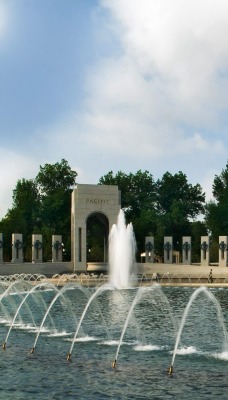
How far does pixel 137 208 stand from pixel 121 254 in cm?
3682

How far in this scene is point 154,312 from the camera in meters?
29.9

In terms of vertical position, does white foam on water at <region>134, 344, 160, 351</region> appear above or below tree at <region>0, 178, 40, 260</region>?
below

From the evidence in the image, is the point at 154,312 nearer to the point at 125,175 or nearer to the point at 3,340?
the point at 3,340

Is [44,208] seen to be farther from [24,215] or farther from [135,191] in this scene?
[135,191]

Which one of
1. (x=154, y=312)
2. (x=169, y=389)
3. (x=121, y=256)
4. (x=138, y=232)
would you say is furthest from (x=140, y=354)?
(x=138, y=232)

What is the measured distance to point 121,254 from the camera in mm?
56750

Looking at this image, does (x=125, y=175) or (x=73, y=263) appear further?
(x=125, y=175)

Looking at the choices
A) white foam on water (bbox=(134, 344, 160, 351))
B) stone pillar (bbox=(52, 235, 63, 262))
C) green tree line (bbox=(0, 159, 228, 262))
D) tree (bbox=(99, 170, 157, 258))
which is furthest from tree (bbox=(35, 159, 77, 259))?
white foam on water (bbox=(134, 344, 160, 351))

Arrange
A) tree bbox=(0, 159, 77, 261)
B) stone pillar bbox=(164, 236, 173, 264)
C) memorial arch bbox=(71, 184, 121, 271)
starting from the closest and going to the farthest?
memorial arch bbox=(71, 184, 121, 271) < stone pillar bbox=(164, 236, 173, 264) < tree bbox=(0, 159, 77, 261)

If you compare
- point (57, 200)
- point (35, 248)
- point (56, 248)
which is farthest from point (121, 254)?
point (57, 200)

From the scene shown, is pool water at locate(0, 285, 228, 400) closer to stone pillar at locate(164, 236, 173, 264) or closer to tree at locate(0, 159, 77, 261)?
stone pillar at locate(164, 236, 173, 264)

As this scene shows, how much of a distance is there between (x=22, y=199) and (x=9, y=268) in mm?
30080

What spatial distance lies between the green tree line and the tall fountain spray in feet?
74.5

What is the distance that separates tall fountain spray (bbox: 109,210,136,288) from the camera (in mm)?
52944
